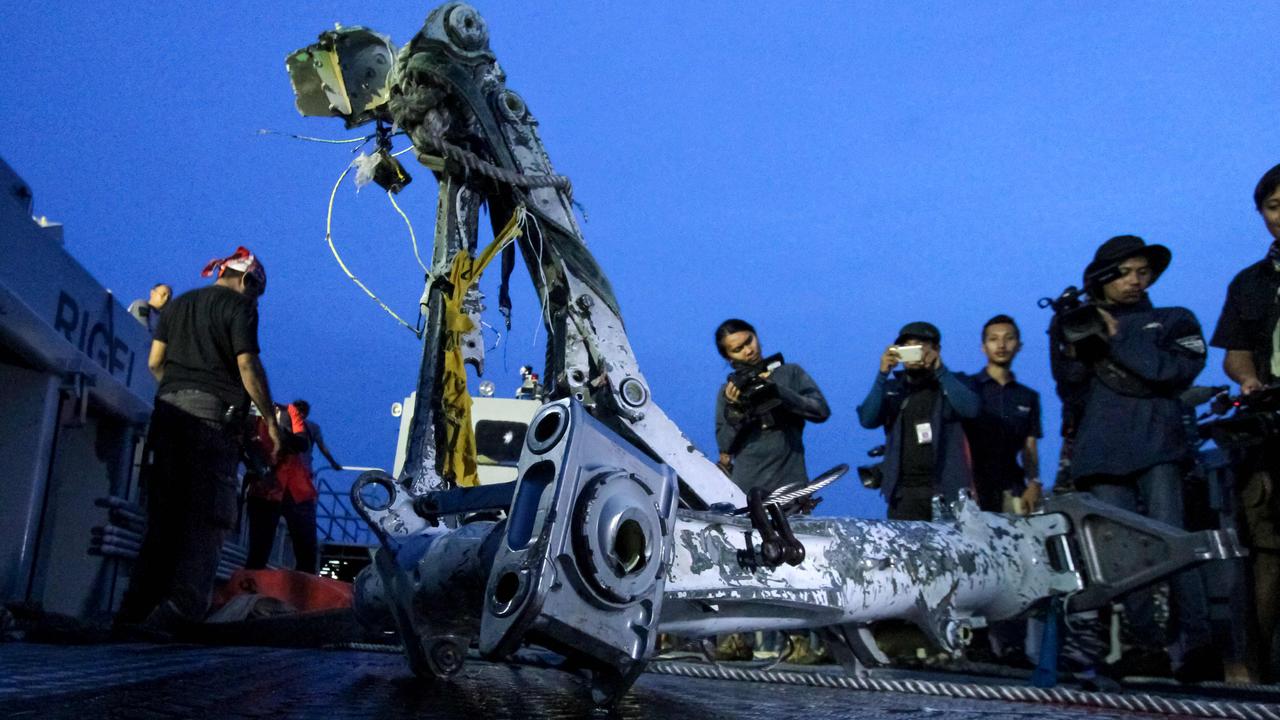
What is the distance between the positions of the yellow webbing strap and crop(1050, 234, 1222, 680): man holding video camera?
6.70 ft

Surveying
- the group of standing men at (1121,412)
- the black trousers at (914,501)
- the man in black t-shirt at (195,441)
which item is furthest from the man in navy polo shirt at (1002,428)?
the man in black t-shirt at (195,441)

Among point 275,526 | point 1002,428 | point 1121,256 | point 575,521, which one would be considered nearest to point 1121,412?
point 1121,256

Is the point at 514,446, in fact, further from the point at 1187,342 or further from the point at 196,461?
the point at 1187,342

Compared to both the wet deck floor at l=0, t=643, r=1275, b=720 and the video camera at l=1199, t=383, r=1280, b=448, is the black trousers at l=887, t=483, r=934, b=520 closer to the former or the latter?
the video camera at l=1199, t=383, r=1280, b=448

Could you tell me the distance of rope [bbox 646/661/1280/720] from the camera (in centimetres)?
173

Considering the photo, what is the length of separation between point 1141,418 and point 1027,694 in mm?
1806

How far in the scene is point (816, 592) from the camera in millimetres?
1894

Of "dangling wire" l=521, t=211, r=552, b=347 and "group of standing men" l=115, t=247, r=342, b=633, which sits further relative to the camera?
"group of standing men" l=115, t=247, r=342, b=633

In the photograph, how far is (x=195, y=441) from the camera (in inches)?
156

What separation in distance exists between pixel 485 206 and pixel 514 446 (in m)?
9.07

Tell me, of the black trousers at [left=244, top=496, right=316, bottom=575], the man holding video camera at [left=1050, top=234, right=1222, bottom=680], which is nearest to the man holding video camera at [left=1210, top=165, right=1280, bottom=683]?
the man holding video camera at [left=1050, top=234, right=1222, bottom=680]

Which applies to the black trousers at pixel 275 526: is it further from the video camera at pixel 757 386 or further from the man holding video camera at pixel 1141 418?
the man holding video camera at pixel 1141 418

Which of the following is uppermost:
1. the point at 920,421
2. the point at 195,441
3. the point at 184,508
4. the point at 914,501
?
the point at 920,421

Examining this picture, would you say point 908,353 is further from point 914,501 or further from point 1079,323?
point 1079,323
